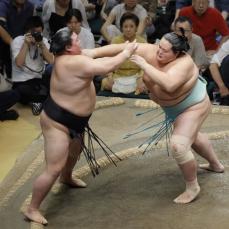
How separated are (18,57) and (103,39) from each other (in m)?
1.07

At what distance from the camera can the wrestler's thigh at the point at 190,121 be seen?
2637 mm

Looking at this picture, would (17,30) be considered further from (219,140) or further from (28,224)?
→ (28,224)

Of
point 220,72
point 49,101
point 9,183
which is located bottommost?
point 9,183

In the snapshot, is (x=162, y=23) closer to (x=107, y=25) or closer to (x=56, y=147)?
(x=107, y=25)

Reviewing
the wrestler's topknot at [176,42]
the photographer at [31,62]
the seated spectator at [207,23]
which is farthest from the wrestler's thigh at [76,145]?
the seated spectator at [207,23]

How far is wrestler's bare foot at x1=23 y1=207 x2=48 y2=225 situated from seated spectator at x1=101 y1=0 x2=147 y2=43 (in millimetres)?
2456

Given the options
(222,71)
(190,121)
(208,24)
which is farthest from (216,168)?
(208,24)

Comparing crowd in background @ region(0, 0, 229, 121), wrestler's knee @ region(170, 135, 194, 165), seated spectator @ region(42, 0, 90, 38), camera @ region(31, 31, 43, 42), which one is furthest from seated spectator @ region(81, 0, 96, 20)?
wrestler's knee @ region(170, 135, 194, 165)

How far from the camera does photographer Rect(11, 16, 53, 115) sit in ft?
13.7

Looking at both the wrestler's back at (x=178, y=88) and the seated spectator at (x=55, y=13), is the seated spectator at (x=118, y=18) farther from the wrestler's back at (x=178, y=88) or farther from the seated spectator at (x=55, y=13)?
the wrestler's back at (x=178, y=88)

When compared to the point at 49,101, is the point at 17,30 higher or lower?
lower

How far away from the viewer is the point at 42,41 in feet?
13.8

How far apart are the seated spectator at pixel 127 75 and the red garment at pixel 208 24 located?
626 mm

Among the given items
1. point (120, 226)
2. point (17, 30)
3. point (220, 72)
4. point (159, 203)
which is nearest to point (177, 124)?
point (159, 203)
